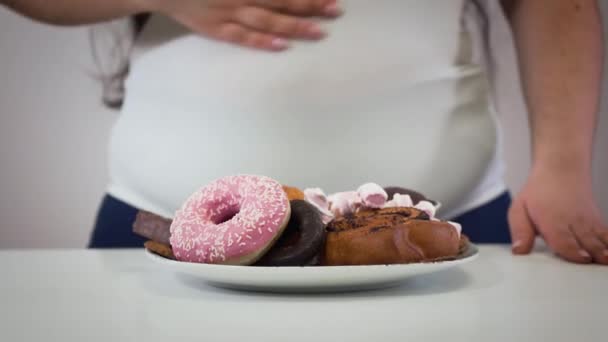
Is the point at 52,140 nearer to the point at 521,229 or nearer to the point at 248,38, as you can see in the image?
the point at 248,38

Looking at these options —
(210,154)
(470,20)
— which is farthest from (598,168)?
(210,154)

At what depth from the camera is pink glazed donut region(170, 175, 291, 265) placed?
1.59 ft

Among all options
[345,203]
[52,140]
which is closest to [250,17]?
[345,203]

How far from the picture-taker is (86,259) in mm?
705

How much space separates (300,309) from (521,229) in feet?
1.49

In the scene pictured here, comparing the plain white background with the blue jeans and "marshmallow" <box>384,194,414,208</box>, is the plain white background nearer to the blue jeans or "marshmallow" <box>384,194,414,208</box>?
the blue jeans

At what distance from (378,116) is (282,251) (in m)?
0.42

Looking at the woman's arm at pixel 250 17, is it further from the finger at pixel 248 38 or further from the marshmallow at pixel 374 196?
the marshmallow at pixel 374 196

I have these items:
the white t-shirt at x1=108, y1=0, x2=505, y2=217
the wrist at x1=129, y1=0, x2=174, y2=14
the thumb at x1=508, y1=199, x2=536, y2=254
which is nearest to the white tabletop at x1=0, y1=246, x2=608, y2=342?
the thumb at x1=508, y1=199, x2=536, y2=254

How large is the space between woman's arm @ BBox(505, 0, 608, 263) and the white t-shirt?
97 millimetres

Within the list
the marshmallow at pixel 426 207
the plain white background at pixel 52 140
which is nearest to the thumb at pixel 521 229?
the marshmallow at pixel 426 207

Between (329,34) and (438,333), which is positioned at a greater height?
(329,34)

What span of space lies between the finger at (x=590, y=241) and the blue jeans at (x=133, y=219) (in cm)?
23

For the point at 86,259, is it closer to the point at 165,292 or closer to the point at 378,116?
the point at 165,292
